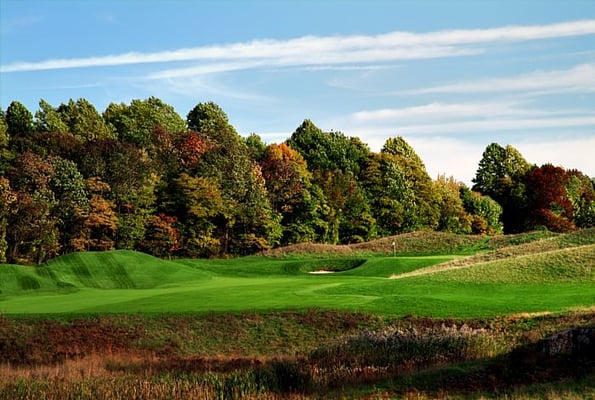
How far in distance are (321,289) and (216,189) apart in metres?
34.3

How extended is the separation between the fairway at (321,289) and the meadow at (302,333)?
116 mm

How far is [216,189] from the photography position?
62500mm

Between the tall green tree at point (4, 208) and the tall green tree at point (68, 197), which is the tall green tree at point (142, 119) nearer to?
the tall green tree at point (68, 197)

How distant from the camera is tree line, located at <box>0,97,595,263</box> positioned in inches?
2244

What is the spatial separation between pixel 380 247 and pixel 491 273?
29.5 m

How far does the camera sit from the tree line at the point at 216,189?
187 feet

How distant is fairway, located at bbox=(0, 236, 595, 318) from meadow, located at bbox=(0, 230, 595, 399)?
0.12 metres

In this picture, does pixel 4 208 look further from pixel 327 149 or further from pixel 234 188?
pixel 327 149

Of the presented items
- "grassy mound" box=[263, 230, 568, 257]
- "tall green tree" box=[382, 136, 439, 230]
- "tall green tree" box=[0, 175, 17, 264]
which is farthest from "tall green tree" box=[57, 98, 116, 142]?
"tall green tree" box=[382, 136, 439, 230]

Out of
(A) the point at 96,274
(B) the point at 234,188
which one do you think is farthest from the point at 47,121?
(A) the point at 96,274

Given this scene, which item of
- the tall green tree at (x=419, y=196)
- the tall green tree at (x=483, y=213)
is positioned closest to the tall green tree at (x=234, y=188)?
the tall green tree at (x=419, y=196)

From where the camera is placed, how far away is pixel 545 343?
49.9ft

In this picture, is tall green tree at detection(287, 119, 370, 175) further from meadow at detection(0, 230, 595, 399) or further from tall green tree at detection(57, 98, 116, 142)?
meadow at detection(0, 230, 595, 399)

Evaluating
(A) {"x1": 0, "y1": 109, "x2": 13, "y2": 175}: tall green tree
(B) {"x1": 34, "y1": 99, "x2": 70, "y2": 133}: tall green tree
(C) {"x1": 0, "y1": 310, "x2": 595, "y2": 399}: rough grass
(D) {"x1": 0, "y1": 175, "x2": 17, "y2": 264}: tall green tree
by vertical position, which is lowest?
(C) {"x1": 0, "y1": 310, "x2": 595, "y2": 399}: rough grass
